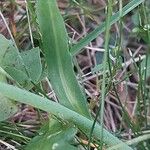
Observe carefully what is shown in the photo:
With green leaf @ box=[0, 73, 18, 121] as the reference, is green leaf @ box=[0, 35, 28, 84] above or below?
above

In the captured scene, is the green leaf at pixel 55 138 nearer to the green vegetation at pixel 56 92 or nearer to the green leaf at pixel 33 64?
the green vegetation at pixel 56 92

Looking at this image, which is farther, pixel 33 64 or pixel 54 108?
pixel 33 64

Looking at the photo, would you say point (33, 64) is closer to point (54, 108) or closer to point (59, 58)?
point (59, 58)

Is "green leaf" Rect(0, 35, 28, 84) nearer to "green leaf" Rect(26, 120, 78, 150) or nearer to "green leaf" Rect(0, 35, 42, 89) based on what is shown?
"green leaf" Rect(0, 35, 42, 89)

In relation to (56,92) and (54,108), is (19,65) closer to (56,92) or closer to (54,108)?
(56,92)

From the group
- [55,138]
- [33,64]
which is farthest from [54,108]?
[33,64]

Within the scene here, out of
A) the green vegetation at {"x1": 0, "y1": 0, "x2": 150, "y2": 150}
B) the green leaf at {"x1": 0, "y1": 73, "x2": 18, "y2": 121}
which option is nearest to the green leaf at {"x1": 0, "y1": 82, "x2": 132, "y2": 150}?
the green vegetation at {"x1": 0, "y1": 0, "x2": 150, "y2": 150}
